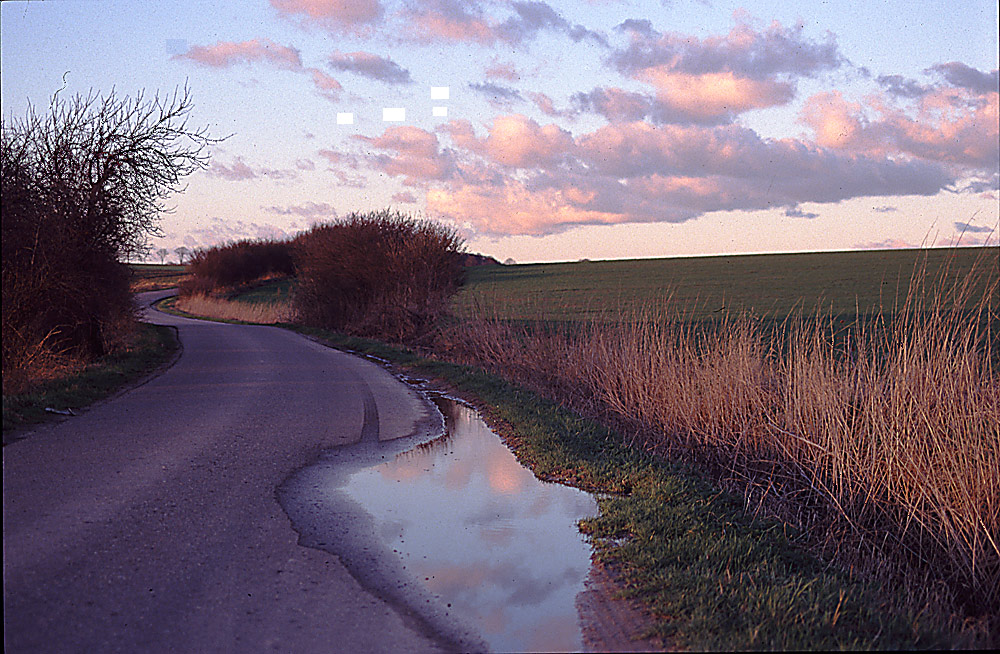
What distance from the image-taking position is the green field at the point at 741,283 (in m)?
33.8

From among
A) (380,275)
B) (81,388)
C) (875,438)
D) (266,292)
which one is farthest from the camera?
(266,292)

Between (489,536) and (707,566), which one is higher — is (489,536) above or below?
below

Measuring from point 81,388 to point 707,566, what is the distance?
10.7 metres

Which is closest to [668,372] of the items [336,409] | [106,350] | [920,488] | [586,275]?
[920,488]

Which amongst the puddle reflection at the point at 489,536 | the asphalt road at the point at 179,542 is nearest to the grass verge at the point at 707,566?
the puddle reflection at the point at 489,536

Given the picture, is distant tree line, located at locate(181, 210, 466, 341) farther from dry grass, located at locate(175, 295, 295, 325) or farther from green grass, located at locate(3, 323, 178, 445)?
green grass, located at locate(3, 323, 178, 445)

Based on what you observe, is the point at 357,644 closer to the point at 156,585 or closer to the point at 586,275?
the point at 156,585

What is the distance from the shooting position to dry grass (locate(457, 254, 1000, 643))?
5812 mm

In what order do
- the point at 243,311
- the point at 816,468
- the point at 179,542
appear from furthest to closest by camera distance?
the point at 243,311 → the point at 816,468 → the point at 179,542

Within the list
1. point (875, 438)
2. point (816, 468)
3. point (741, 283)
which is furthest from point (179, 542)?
point (741, 283)

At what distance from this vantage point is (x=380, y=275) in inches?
1132

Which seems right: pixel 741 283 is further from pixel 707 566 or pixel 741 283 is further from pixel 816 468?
pixel 707 566

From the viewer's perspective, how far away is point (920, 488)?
245 inches

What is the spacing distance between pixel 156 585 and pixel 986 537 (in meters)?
6.03
